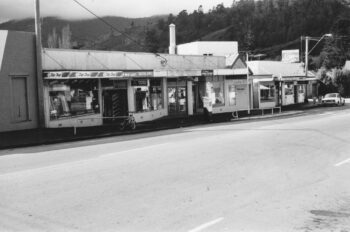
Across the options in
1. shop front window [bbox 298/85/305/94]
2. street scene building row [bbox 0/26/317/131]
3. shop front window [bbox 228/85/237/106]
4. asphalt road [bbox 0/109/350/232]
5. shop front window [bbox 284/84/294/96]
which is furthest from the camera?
shop front window [bbox 298/85/305/94]

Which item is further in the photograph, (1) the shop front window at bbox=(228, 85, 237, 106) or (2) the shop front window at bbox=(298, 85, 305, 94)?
(2) the shop front window at bbox=(298, 85, 305, 94)

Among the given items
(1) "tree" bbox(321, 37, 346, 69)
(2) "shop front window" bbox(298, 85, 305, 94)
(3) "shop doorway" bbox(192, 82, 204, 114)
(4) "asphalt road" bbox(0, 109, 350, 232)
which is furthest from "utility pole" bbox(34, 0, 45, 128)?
(1) "tree" bbox(321, 37, 346, 69)

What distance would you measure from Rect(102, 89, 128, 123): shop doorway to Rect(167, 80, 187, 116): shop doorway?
5137 mm

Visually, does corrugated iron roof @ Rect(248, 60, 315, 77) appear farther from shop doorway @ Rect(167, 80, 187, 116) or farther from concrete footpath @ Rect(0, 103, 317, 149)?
concrete footpath @ Rect(0, 103, 317, 149)

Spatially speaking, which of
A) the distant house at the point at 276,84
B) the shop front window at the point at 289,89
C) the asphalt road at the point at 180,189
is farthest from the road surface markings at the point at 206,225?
the shop front window at the point at 289,89

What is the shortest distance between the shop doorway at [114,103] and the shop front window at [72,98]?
0.84m

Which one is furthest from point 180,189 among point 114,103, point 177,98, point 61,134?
point 177,98

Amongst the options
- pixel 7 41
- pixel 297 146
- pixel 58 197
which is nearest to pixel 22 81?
pixel 7 41

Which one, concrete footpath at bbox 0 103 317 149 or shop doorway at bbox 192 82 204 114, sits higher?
shop doorway at bbox 192 82 204 114

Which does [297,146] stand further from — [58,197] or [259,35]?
[259,35]

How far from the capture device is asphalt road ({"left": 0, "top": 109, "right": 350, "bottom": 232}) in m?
6.50

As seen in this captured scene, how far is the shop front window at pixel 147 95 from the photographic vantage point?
29894mm

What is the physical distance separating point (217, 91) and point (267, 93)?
10.8 m

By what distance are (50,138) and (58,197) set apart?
42.6 ft
